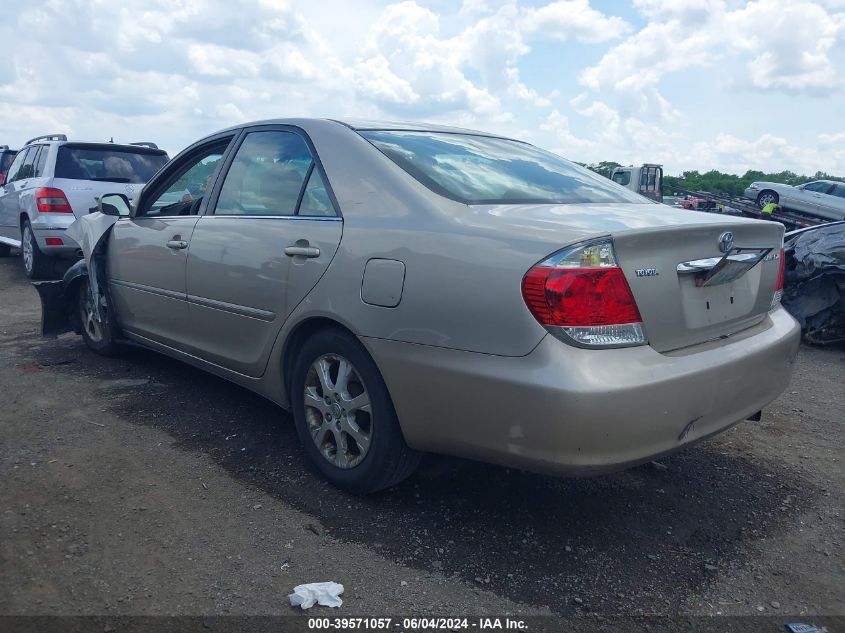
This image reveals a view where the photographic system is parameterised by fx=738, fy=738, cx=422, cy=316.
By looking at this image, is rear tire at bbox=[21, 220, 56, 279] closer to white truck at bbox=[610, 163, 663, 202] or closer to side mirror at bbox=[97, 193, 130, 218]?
side mirror at bbox=[97, 193, 130, 218]

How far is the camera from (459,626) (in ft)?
7.69

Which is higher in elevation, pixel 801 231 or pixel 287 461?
pixel 801 231

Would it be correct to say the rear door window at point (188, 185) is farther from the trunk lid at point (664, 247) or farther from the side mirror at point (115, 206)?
the trunk lid at point (664, 247)

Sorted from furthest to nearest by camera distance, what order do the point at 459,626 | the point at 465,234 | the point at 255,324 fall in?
1. the point at 255,324
2. the point at 465,234
3. the point at 459,626

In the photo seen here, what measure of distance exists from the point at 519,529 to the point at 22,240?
9056 mm

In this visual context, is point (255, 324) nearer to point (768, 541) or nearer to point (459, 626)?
point (459, 626)

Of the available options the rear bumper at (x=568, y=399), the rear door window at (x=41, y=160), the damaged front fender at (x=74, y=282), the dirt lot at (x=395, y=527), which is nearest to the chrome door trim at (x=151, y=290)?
the damaged front fender at (x=74, y=282)

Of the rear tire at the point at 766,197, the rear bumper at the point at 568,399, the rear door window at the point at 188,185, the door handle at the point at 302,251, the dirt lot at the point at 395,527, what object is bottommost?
the dirt lot at the point at 395,527

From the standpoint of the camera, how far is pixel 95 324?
5301mm

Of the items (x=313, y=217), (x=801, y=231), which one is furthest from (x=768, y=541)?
(x=801, y=231)

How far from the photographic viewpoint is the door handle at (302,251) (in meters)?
3.17

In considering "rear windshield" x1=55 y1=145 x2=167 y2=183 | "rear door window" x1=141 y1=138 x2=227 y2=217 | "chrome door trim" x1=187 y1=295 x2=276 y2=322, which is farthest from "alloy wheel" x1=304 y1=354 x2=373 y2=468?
"rear windshield" x1=55 y1=145 x2=167 y2=183

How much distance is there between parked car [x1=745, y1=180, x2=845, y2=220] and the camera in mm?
21812

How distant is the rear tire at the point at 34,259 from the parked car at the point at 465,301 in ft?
19.5
